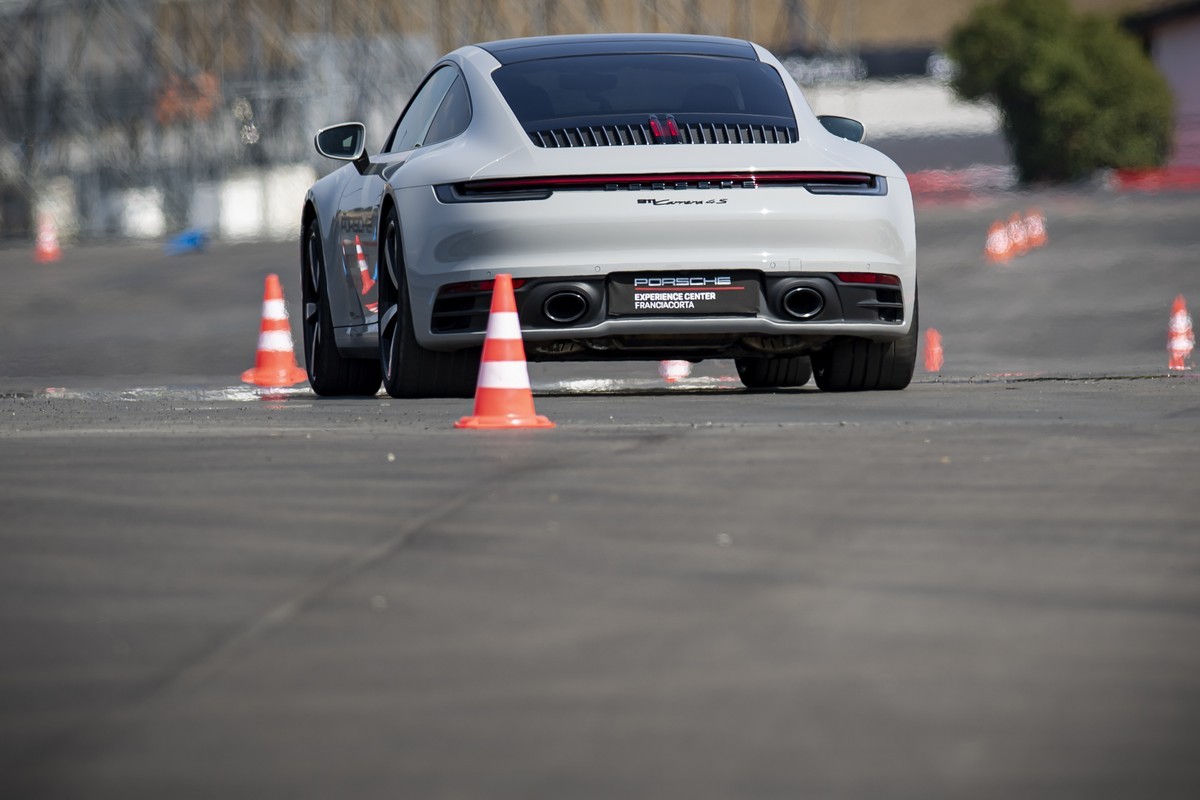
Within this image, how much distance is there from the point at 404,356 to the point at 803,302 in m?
1.63

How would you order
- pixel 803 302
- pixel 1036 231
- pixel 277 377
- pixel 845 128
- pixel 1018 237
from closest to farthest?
pixel 803 302
pixel 845 128
pixel 277 377
pixel 1018 237
pixel 1036 231

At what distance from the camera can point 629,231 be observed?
9.28 meters

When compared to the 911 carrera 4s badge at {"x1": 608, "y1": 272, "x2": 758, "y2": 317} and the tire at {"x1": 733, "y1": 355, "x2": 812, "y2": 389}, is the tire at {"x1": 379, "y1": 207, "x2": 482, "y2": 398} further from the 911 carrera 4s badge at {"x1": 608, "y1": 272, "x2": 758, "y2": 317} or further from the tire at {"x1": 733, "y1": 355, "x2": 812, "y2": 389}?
the tire at {"x1": 733, "y1": 355, "x2": 812, "y2": 389}

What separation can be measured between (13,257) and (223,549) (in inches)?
1338

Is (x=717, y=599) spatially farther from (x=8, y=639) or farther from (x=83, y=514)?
(x=83, y=514)

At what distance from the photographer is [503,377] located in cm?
853

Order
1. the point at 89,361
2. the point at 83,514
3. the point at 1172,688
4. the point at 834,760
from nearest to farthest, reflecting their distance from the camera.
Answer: the point at 834,760
the point at 1172,688
the point at 83,514
the point at 89,361

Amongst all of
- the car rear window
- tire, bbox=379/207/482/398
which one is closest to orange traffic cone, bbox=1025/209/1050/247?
the car rear window

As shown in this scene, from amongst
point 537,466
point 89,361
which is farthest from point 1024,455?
point 89,361

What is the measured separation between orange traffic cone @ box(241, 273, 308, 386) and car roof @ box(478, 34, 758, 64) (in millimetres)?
3769

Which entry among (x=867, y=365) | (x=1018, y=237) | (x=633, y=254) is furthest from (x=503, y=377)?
(x=1018, y=237)

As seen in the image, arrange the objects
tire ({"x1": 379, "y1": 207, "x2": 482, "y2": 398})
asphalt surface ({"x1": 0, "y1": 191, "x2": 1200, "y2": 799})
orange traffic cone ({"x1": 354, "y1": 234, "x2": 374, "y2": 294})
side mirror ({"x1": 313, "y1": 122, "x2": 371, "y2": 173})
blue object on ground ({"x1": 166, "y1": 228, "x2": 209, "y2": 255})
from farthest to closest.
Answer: blue object on ground ({"x1": 166, "y1": 228, "x2": 209, "y2": 255}) < side mirror ({"x1": 313, "y1": 122, "x2": 371, "y2": 173}) < orange traffic cone ({"x1": 354, "y1": 234, "x2": 374, "y2": 294}) < tire ({"x1": 379, "y1": 207, "x2": 482, "y2": 398}) < asphalt surface ({"x1": 0, "y1": 191, "x2": 1200, "y2": 799})

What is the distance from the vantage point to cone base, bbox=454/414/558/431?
326 inches

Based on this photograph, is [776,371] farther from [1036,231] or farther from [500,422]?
[1036,231]
